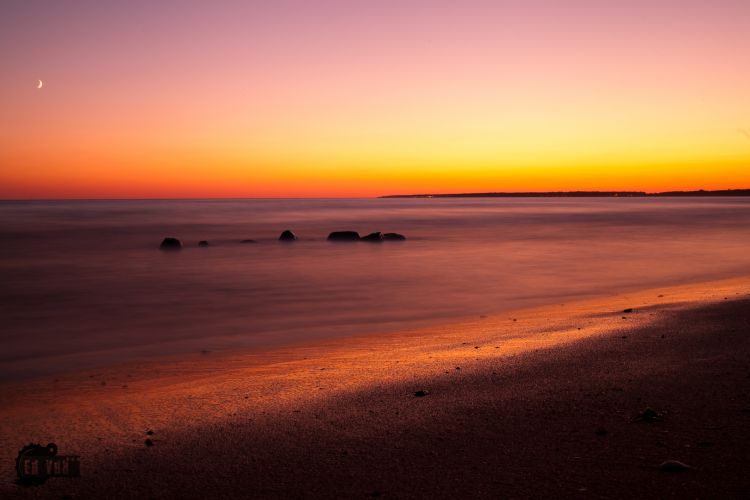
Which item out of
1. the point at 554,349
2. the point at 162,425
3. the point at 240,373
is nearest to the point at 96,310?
the point at 240,373

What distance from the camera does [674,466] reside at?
3596 mm

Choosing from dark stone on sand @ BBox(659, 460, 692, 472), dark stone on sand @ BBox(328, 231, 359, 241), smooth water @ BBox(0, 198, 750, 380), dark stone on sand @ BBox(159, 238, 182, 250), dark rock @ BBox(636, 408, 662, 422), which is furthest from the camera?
dark stone on sand @ BBox(328, 231, 359, 241)

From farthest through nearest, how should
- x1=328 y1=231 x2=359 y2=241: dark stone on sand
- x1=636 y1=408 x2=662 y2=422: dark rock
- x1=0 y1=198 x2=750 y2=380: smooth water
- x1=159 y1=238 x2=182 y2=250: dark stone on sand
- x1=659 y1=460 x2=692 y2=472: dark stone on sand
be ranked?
1. x1=328 y1=231 x2=359 y2=241: dark stone on sand
2. x1=159 y1=238 x2=182 y2=250: dark stone on sand
3. x1=0 y1=198 x2=750 y2=380: smooth water
4. x1=636 y1=408 x2=662 y2=422: dark rock
5. x1=659 y1=460 x2=692 y2=472: dark stone on sand

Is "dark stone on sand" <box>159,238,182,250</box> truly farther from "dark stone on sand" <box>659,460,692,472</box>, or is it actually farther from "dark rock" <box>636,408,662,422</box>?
"dark stone on sand" <box>659,460,692,472</box>

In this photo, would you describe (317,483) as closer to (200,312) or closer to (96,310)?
(200,312)

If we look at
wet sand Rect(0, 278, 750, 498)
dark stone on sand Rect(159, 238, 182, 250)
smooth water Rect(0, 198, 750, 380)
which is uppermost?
wet sand Rect(0, 278, 750, 498)

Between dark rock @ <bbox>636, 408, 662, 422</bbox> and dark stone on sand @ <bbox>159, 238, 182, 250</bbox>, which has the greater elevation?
dark rock @ <bbox>636, 408, 662, 422</bbox>

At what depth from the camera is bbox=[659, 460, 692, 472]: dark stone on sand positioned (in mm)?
3576

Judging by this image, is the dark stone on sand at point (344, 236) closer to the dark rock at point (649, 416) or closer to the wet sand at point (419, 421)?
the wet sand at point (419, 421)

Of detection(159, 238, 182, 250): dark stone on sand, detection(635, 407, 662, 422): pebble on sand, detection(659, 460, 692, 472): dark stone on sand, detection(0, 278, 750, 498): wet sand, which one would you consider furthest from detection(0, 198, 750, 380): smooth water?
detection(659, 460, 692, 472): dark stone on sand

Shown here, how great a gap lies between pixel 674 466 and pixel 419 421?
5.84ft

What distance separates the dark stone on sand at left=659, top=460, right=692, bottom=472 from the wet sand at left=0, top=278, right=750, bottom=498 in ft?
0.13

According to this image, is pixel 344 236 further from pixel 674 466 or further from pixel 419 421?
pixel 674 466

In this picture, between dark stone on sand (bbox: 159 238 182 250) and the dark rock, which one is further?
dark stone on sand (bbox: 159 238 182 250)
